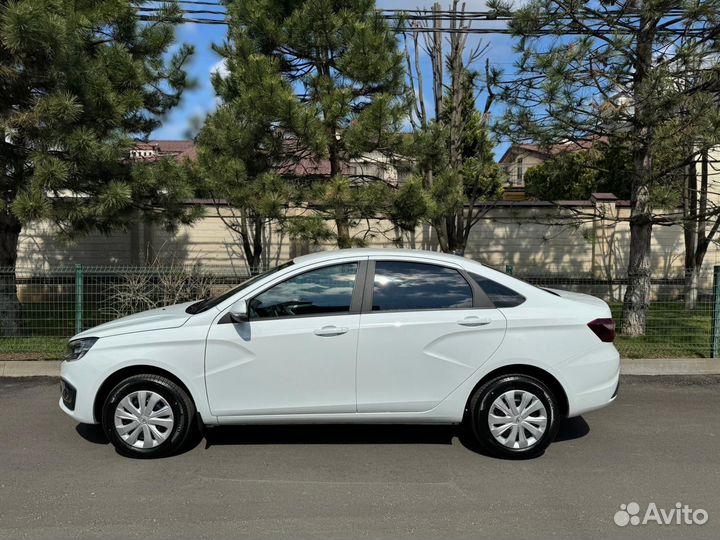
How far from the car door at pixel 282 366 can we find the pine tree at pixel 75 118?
4418 millimetres

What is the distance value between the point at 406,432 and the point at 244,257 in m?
10.6

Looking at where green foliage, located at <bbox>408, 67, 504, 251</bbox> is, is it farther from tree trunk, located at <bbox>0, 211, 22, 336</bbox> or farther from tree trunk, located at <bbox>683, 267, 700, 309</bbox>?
tree trunk, located at <bbox>0, 211, 22, 336</bbox>

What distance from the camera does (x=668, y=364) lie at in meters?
7.55

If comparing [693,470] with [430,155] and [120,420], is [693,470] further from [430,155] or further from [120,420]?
[430,155]

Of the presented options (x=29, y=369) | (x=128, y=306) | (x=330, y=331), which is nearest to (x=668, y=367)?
(x=330, y=331)

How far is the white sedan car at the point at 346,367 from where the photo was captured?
441 centimetres

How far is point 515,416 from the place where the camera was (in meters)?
4.45

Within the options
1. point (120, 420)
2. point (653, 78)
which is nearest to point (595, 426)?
point (120, 420)

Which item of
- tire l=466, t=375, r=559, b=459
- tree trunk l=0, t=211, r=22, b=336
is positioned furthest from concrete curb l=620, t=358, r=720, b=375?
tree trunk l=0, t=211, r=22, b=336

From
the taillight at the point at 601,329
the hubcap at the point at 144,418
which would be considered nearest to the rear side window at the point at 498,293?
the taillight at the point at 601,329

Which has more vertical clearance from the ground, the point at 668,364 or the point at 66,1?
the point at 66,1

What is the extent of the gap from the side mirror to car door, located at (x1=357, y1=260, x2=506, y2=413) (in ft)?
2.88

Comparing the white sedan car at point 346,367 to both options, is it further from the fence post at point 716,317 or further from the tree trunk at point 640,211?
the tree trunk at point 640,211

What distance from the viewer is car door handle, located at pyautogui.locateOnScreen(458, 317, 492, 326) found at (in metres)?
4.47
